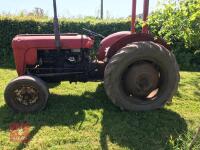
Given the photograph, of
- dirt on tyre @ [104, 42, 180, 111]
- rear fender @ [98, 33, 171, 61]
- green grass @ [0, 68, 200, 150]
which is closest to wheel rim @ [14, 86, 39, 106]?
green grass @ [0, 68, 200, 150]

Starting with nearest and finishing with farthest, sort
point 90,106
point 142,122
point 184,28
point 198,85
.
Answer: point 184,28 → point 142,122 → point 90,106 → point 198,85

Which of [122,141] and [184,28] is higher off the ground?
[184,28]

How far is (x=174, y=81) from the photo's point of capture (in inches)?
222

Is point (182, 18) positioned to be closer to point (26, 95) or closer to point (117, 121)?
point (117, 121)

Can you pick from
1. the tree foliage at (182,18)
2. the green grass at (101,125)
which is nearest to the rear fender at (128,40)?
the green grass at (101,125)

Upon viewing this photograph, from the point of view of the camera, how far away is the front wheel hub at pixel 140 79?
5.69 m

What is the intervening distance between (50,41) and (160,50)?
76.3 inches

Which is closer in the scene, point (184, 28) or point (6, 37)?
point (184, 28)

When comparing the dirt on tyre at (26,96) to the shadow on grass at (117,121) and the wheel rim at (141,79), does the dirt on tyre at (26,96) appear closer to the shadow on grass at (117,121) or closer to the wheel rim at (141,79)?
the shadow on grass at (117,121)

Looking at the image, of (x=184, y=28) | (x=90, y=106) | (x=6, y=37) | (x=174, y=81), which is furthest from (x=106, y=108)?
(x=6, y=37)

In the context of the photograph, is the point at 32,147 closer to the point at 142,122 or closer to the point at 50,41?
the point at 142,122

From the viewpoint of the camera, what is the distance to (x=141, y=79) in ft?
18.8

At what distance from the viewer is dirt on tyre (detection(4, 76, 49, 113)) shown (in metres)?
5.57

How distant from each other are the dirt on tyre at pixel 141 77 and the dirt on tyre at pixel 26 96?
3.48 feet
